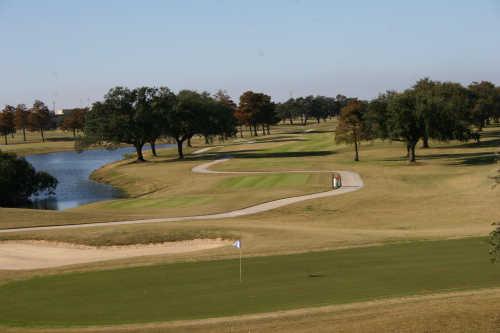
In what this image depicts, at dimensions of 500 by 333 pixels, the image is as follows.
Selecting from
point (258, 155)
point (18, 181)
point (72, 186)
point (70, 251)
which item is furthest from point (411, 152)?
point (70, 251)

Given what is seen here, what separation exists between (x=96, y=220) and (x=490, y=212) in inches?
1039

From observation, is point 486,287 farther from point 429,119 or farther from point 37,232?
point 429,119

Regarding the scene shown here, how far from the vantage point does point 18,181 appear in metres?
70.8

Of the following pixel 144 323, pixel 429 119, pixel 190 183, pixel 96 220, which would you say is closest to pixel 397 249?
pixel 144 323

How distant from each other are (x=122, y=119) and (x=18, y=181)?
2996 cm

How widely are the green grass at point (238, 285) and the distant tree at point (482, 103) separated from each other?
10552 centimetres

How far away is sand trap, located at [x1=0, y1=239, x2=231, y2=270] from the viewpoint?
3303 cm

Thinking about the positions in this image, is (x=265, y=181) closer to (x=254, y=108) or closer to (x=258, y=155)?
(x=258, y=155)

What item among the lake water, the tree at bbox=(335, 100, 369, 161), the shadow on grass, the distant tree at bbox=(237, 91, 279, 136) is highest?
the distant tree at bbox=(237, 91, 279, 136)

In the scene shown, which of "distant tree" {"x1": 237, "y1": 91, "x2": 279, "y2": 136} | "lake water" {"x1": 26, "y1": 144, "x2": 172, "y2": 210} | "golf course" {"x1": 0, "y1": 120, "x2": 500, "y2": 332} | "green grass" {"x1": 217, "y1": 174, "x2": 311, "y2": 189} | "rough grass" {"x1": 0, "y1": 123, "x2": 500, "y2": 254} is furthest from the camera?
"distant tree" {"x1": 237, "y1": 91, "x2": 279, "y2": 136}

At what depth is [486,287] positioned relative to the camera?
22.4 meters

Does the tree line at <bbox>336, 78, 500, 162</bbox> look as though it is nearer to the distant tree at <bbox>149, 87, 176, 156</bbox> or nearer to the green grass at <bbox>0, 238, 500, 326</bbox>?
the distant tree at <bbox>149, 87, 176, 156</bbox>

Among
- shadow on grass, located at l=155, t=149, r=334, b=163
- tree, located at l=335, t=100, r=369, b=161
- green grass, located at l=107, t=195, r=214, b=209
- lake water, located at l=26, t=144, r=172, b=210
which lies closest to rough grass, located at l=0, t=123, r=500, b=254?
green grass, located at l=107, t=195, r=214, b=209

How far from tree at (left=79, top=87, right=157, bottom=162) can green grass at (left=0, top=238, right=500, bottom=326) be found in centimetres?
7315
